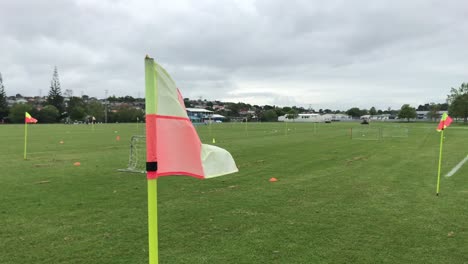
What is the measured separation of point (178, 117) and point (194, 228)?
3753mm

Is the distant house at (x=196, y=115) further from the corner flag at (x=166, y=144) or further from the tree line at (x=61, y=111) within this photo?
the corner flag at (x=166, y=144)

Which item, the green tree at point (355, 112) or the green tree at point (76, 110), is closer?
the green tree at point (76, 110)

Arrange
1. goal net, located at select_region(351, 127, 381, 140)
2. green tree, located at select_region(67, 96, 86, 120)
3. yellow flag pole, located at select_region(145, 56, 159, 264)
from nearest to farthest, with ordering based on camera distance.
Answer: yellow flag pole, located at select_region(145, 56, 159, 264) → goal net, located at select_region(351, 127, 381, 140) → green tree, located at select_region(67, 96, 86, 120)

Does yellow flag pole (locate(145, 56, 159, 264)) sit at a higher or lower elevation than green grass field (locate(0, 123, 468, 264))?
higher

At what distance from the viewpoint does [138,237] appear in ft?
19.1

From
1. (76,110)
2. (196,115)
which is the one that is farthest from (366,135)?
(76,110)

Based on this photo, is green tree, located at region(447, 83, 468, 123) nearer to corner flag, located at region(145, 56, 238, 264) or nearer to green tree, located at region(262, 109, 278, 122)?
green tree, located at region(262, 109, 278, 122)

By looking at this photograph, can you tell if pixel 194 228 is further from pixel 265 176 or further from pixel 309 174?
pixel 309 174

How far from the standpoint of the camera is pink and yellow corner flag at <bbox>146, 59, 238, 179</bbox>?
273 cm

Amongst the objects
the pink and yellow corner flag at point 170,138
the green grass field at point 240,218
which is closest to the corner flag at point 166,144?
the pink and yellow corner flag at point 170,138

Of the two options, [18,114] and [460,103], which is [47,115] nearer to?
[18,114]

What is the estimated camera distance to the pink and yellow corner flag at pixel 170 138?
2729mm

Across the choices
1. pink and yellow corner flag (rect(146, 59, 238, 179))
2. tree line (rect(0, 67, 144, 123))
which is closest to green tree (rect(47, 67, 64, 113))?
tree line (rect(0, 67, 144, 123))

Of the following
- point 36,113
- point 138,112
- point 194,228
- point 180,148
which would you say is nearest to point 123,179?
point 194,228
